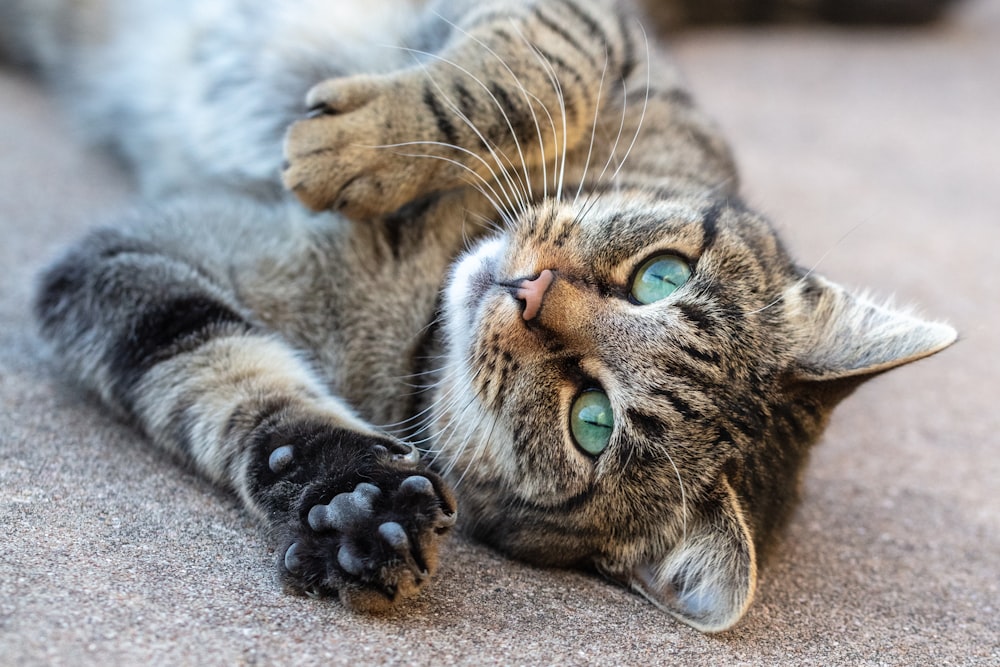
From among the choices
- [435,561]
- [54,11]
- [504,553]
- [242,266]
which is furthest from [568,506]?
[54,11]

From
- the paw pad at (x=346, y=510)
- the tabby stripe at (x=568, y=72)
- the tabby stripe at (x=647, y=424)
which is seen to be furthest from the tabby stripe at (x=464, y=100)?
the paw pad at (x=346, y=510)

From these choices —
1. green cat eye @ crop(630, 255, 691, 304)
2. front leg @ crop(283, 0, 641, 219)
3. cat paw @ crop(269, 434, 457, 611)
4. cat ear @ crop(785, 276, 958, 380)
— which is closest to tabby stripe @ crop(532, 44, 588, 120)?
front leg @ crop(283, 0, 641, 219)

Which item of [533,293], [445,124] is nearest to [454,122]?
[445,124]

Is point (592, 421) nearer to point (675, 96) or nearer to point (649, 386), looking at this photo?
point (649, 386)

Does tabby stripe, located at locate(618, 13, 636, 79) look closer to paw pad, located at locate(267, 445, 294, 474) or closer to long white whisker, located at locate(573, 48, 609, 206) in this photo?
long white whisker, located at locate(573, 48, 609, 206)

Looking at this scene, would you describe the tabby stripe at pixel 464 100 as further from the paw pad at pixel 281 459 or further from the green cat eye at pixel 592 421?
the paw pad at pixel 281 459
